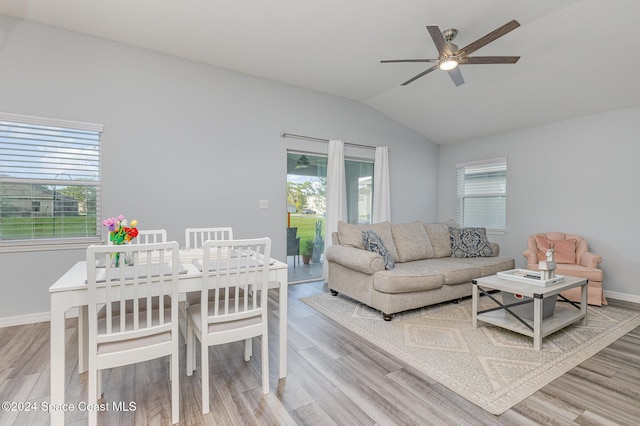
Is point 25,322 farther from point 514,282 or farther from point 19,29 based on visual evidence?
point 514,282

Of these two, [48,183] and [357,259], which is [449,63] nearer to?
[357,259]

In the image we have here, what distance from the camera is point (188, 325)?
212cm

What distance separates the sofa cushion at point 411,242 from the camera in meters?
4.06

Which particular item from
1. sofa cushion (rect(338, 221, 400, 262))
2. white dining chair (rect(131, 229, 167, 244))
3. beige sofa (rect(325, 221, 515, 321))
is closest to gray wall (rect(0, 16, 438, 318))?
white dining chair (rect(131, 229, 167, 244))

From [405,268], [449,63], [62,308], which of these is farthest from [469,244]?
[62,308]

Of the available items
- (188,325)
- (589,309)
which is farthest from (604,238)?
(188,325)

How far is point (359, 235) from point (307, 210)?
4.31ft

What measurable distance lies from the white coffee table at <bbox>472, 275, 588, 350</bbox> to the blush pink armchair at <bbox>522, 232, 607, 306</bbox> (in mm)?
757

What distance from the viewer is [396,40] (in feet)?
10.9

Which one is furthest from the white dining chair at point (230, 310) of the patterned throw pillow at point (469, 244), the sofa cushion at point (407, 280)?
the patterned throw pillow at point (469, 244)

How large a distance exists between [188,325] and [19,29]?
3.40 meters

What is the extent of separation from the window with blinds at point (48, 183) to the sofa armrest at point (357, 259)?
2.70 m

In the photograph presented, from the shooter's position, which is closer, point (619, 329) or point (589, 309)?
point (619, 329)

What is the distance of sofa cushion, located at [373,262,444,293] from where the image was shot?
123 inches
